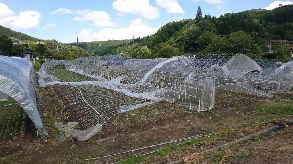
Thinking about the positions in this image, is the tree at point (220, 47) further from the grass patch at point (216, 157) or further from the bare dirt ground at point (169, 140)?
the grass patch at point (216, 157)

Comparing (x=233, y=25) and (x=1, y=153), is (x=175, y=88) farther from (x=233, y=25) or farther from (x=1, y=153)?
(x=233, y=25)

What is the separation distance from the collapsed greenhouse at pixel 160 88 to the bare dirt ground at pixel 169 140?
2.08 ft

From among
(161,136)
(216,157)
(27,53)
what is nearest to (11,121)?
(161,136)

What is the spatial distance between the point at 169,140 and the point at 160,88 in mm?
6557

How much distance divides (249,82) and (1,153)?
1406cm

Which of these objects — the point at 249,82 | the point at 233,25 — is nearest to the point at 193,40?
the point at 233,25

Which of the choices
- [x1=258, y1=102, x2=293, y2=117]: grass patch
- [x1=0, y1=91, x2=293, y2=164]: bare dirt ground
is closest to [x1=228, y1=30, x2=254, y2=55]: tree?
[x1=258, y1=102, x2=293, y2=117]: grass patch

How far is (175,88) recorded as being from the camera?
1376 centimetres

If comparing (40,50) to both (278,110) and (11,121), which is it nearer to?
(11,121)

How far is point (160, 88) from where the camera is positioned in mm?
15461

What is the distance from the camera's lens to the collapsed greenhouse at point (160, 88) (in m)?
12.0

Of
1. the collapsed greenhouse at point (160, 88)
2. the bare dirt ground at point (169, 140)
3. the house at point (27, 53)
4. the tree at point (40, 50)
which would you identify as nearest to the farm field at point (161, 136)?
the bare dirt ground at point (169, 140)

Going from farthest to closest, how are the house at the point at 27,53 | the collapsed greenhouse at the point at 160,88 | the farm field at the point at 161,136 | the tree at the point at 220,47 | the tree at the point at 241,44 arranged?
the house at the point at 27,53 → the tree at the point at 220,47 → the tree at the point at 241,44 → the collapsed greenhouse at the point at 160,88 → the farm field at the point at 161,136

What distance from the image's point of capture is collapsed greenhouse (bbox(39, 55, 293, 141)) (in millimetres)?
12009
